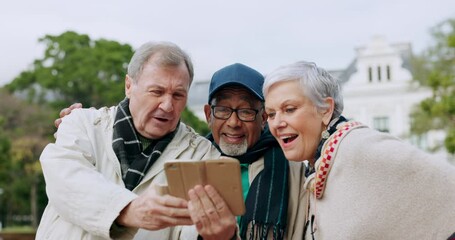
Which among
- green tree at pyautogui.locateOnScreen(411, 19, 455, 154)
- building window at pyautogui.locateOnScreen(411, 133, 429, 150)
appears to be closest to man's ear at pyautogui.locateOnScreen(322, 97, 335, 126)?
green tree at pyautogui.locateOnScreen(411, 19, 455, 154)

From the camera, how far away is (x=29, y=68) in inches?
1122

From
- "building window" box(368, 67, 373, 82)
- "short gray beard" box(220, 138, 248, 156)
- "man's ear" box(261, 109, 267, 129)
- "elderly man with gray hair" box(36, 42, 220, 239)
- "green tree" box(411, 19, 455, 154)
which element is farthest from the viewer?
"building window" box(368, 67, 373, 82)

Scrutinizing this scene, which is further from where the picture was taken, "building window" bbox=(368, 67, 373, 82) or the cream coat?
"building window" bbox=(368, 67, 373, 82)

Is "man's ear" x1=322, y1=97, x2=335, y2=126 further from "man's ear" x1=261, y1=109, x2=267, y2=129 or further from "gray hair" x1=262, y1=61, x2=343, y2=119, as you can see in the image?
"man's ear" x1=261, y1=109, x2=267, y2=129

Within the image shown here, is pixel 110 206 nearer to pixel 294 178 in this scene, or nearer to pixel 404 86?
pixel 294 178

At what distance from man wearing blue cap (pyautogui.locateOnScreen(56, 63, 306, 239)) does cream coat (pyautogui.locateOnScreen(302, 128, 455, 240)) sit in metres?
0.49

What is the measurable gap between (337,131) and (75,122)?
3.57 ft

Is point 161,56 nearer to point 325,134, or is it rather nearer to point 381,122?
point 325,134

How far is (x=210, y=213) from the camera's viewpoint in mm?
2195

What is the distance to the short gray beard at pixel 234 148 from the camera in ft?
10.1

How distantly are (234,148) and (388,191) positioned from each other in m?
0.96

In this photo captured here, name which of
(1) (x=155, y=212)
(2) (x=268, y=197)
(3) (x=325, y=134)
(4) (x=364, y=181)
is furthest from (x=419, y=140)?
(1) (x=155, y=212)

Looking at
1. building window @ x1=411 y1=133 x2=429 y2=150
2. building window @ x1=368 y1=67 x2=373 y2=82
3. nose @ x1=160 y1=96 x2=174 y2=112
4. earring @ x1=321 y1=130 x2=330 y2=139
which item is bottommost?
building window @ x1=411 y1=133 x2=429 y2=150

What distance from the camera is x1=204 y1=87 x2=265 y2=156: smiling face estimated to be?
3.09 meters
